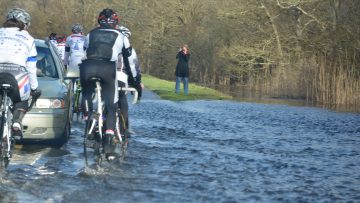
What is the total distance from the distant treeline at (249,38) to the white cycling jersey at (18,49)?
2111 cm

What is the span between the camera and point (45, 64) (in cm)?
1337

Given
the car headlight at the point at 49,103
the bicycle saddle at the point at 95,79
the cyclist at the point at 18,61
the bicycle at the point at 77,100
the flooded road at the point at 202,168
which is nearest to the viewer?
the flooded road at the point at 202,168

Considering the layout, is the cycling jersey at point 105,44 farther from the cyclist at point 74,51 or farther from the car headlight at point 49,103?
the cyclist at point 74,51

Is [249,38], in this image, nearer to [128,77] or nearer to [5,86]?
[128,77]

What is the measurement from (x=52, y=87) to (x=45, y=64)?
1.43 m

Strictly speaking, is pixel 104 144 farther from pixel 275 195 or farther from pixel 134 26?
pixel 134 26

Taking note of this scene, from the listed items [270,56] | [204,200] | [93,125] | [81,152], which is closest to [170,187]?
[204,200]

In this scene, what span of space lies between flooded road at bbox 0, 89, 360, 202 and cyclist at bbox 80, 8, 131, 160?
593mm

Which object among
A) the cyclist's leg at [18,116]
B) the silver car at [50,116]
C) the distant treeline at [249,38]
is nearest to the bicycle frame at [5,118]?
the cyclist's leg at [18,116]

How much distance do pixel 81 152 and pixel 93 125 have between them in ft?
6.48

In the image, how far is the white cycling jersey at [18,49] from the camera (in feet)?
28.5

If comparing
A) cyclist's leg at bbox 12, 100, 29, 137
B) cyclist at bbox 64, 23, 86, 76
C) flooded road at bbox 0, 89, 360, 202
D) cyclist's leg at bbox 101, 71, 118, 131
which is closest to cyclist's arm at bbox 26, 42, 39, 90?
cyclist's leg at bbox 12, 100, 29, 137

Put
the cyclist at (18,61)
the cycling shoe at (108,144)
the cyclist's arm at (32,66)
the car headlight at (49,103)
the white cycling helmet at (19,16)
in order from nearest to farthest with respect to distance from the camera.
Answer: the cyclist at (18,61)
the cyclist's arm at (32,66)
the white cycling helmet at (19,16)
the cycling shoe at (108,144)
the car headlight at (49,103)

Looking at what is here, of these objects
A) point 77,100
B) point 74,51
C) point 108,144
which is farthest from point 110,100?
point 74,51
